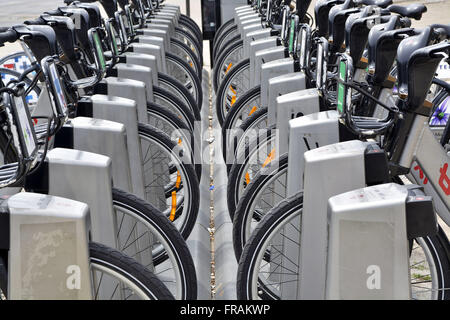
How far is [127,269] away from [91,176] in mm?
431

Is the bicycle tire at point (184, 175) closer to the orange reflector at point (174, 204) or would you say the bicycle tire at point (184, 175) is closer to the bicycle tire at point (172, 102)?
the orange reflector at point (174, 204)

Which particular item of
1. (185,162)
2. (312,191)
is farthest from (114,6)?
(312,191)

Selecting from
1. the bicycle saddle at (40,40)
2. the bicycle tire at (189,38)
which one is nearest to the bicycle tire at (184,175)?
the bicycle saddle at (40,40)

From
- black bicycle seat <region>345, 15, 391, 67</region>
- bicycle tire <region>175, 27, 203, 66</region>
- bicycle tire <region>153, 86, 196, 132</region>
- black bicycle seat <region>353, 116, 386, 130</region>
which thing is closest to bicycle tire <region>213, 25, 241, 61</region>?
bicycle tire <region>175, 27, 203, 66</region>

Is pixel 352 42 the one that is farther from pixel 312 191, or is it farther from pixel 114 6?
pixel 114 6

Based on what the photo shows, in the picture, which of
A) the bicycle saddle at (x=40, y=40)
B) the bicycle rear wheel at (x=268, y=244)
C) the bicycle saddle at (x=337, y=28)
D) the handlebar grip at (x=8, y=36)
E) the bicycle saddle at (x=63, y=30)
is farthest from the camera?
the bicycle saddle at (x=337, y=28)

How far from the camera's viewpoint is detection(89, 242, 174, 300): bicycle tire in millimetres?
1904

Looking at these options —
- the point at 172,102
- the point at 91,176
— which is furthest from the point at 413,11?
the point at 91,176

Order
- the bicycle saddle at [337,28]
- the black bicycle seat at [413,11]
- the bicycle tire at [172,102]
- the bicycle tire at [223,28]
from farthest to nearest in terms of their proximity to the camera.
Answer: the bicycle tire at [223,28]
the bicycle tire at [172,102]
the bicycle saddle at [337,28]
the black bicycle seat at [413,11]

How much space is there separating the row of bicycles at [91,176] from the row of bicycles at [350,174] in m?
0.40

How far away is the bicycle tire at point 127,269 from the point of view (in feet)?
6.25

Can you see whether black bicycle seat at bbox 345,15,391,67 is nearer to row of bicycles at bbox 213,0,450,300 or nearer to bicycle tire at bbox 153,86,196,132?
row of bicycles at bbox 213,0,450,300

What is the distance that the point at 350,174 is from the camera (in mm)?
2158
